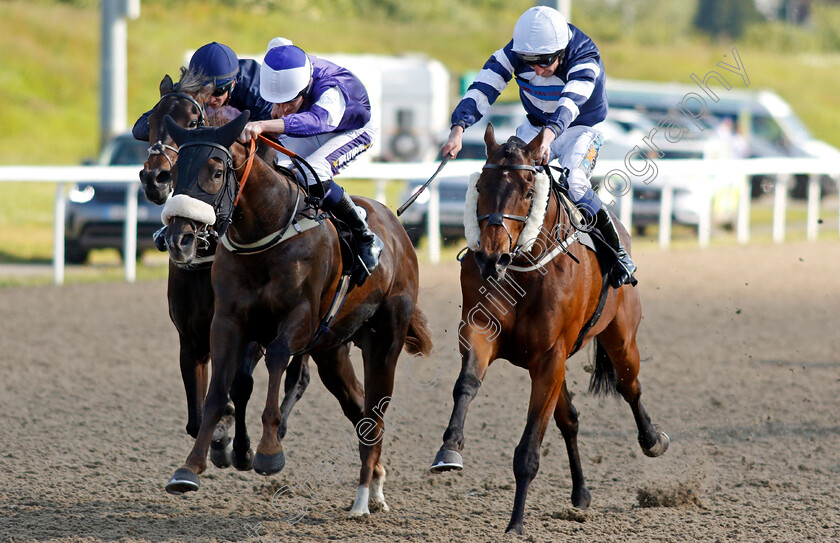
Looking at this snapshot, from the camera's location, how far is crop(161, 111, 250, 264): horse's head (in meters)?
4.12

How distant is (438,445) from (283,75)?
2.50 m

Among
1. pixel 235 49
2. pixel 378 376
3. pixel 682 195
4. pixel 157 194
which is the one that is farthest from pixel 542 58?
pixel 235 49

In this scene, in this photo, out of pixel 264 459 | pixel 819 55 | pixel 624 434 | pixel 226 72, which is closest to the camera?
pixel 264 459

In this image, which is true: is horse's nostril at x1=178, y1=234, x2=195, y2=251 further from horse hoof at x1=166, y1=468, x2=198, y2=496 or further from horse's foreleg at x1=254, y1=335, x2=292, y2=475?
horse hoof at x1=166, y1=468, x2=198, y2=496

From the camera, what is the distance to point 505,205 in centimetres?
462

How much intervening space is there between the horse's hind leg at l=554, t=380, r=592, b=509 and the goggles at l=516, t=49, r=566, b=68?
5.01ft

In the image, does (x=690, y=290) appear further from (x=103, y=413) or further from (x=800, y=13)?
(x=800, y=13)

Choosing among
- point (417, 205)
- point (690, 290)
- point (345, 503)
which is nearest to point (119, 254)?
point (417, 205)

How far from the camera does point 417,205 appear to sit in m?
13.8

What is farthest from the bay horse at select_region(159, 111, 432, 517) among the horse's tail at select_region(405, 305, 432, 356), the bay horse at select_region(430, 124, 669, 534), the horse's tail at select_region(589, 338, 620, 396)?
the horse's tail at select_region(589, 338, 620, 396)

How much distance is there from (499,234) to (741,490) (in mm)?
2015

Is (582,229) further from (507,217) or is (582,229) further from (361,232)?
(361,232)

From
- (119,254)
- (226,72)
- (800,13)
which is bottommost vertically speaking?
(119,254)

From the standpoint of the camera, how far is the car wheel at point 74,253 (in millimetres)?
12883
